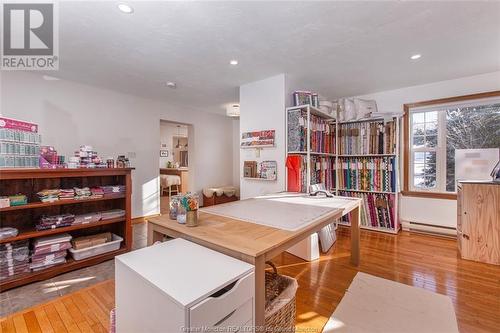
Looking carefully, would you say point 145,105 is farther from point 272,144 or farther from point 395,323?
point 395,323

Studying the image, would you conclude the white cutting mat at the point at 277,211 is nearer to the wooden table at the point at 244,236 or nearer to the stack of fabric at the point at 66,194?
the wooden table at the point at 244,236

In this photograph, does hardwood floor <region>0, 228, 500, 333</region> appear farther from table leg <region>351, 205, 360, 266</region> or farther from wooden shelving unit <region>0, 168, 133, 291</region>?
wooden shelving unit <region>0, 168, 133, 291</region>

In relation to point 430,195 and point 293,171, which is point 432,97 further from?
point 293,171

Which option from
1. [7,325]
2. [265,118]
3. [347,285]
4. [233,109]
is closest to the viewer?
[7,325]

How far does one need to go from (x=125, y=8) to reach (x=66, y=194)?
191 centimetres

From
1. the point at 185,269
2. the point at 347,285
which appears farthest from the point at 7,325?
the point at 347,285

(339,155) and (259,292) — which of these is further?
(339,155)

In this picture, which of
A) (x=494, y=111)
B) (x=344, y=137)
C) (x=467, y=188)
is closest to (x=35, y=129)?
(x=344, y=137)

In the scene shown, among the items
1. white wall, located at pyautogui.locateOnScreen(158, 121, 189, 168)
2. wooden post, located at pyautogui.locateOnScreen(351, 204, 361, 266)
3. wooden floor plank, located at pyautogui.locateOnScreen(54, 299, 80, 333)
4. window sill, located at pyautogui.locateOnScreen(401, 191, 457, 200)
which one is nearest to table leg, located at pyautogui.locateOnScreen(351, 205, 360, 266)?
wooden post, located at pyautogui.locateOnScreen(351, 204, 361, 266)

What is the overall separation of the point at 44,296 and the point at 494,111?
17.8ft

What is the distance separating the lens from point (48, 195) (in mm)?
2225

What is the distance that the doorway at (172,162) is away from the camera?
6047mm

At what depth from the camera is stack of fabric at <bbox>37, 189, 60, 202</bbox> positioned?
2205 mm

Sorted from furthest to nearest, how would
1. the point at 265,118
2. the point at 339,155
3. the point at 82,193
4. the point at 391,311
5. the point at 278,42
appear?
the point at 339,155, the point at 265,118, the point at 82,193, the point at 278,42, the point at 391,311
